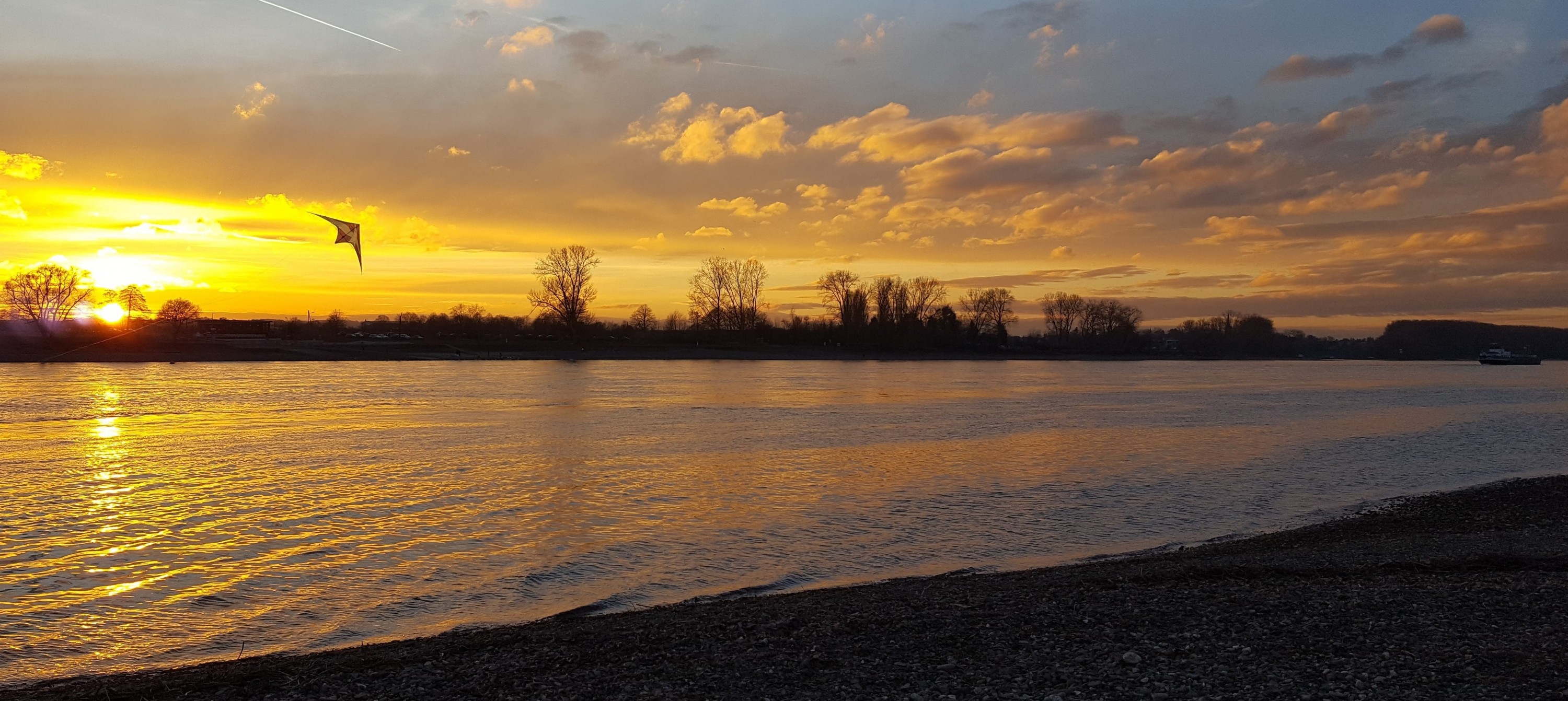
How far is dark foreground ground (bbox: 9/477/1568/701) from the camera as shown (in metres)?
7.19

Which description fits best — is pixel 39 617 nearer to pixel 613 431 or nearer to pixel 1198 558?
pixel 1198 558

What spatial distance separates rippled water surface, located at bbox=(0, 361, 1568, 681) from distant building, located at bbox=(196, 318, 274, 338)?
85825 mm

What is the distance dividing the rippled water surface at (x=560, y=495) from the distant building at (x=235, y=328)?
→ 282 feet

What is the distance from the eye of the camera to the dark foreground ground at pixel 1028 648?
7.19 metres

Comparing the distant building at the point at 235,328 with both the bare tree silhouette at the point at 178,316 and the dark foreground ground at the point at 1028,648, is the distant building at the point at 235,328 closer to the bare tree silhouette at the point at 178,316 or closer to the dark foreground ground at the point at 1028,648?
the bare tree silhouette at the point at 178,316

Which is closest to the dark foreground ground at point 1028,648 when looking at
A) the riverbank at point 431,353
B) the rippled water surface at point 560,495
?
the rippled water surface at point 560,495

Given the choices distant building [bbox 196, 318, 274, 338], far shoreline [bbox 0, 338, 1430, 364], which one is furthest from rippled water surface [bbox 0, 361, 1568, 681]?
distant building [bbox 196, 318, 274, 338]

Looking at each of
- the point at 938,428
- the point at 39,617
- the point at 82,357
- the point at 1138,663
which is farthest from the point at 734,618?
the point at 82,357

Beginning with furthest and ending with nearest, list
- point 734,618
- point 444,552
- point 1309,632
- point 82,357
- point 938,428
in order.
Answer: point 82,357 < point 938,428 < point 444,552 < point 734,618 < point 1309,632

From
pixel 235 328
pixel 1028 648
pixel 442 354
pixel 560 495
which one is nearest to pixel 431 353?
pixel 442 354

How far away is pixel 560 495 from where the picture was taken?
20.2m

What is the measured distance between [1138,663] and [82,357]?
344ft

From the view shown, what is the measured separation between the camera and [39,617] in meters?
10.6

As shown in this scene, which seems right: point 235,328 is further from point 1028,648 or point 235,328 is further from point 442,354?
point 1028,648
